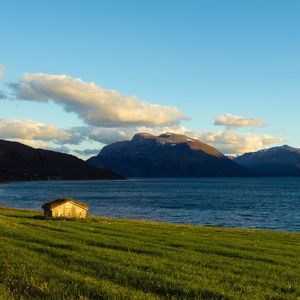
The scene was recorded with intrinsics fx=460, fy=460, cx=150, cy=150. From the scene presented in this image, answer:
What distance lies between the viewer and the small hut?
2641 inches

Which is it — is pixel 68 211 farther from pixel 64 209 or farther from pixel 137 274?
pixel 137 274

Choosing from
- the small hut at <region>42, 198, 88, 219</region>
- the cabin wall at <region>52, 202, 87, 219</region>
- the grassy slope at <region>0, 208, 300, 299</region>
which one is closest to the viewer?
the grassy slope at <region>0, 208, 300, 299</region>

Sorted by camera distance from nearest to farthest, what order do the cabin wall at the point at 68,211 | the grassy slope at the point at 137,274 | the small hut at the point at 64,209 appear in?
the grassy slope at the point at 137,274, the small hut at the point at 64,209, the cabin wall at the point at 68,211

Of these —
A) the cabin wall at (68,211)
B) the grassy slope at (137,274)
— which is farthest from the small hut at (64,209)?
the grassy slope at (137,274)

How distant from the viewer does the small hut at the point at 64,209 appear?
67.1m

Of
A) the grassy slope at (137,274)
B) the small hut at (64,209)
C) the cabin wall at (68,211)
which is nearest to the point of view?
the grassy slope at (137,274)

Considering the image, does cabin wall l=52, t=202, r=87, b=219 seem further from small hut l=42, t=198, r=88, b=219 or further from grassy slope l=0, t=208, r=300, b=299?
grassy slope l=0, t=208, r=300, b=299

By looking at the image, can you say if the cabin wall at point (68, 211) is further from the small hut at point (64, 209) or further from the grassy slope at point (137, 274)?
the grassy slope at point (137, 274)

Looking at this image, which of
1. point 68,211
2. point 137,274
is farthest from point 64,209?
point 137,274

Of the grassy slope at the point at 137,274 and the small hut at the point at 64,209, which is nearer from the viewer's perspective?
the grassy slope at the point at 137,274

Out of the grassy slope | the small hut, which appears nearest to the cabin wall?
the small hut

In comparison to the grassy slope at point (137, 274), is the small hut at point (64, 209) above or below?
below

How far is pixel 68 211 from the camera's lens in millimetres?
69000

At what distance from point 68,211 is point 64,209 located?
2.42ft
